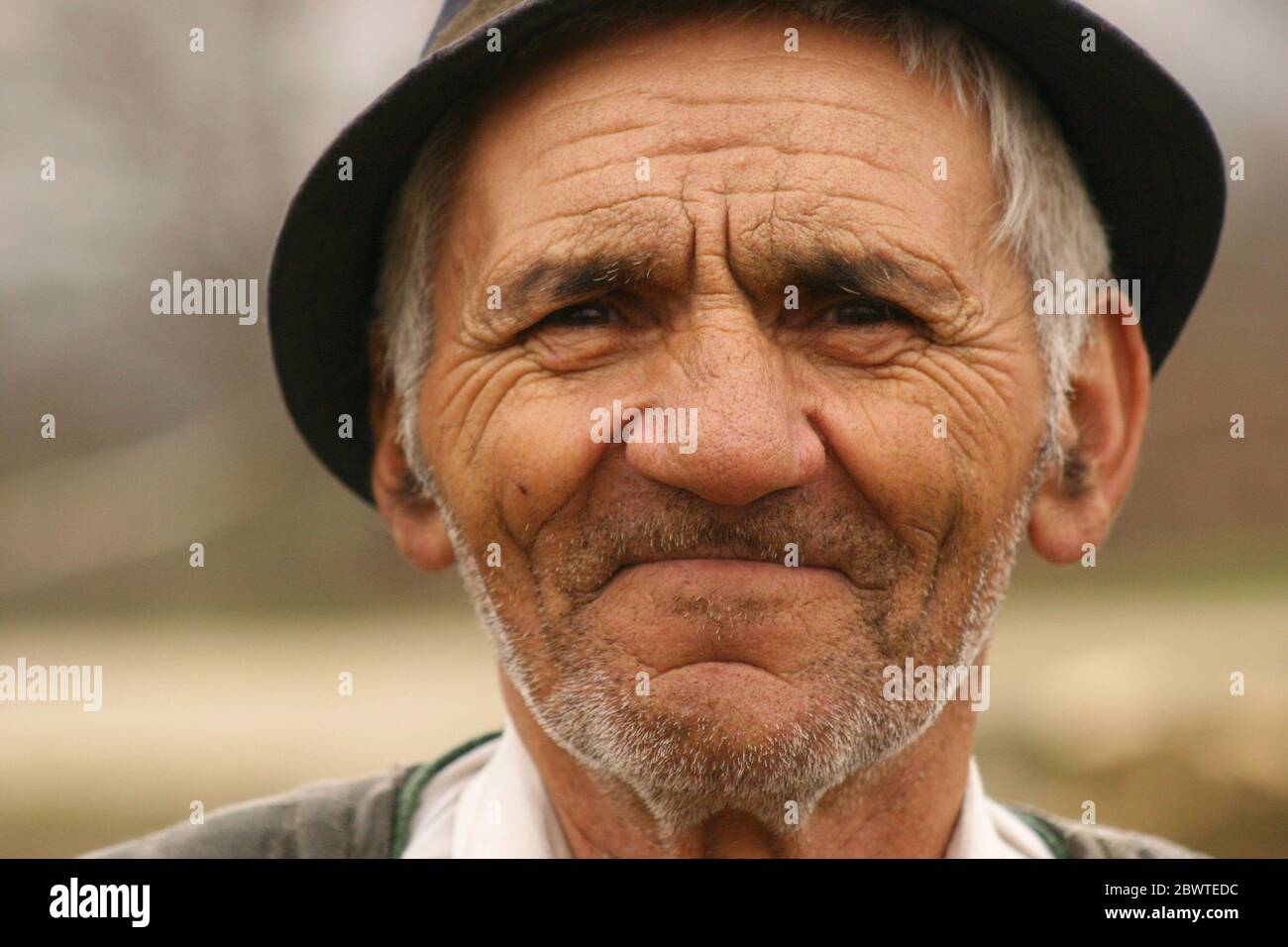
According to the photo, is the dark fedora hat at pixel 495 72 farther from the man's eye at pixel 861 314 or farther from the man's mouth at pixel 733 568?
the man's mouth at pixel 733 568

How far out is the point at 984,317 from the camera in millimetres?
2203

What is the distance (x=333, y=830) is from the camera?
104 inches

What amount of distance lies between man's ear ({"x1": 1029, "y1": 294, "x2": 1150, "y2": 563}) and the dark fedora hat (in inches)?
9.9

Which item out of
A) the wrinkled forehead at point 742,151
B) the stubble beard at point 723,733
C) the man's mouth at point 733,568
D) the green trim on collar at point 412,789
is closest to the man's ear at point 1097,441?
the stubble beard at point 723,733

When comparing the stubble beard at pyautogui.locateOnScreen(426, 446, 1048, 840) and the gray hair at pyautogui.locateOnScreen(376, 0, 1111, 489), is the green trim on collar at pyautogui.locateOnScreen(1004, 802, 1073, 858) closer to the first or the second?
the stubble beard at pyautogui.locateOnScreen(426, 446, 1048, 840)

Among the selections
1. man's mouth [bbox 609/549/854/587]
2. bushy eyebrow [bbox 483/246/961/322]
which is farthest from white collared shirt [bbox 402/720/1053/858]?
bushy eyebrow [bbox 483/246/961/322]

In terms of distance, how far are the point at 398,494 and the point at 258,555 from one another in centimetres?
423

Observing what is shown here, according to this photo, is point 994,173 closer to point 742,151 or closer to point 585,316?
point 742,151

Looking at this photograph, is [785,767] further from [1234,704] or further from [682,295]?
[1234,704]

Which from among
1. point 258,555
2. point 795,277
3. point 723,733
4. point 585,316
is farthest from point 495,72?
point 258,555

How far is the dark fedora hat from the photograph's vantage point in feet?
7.20
